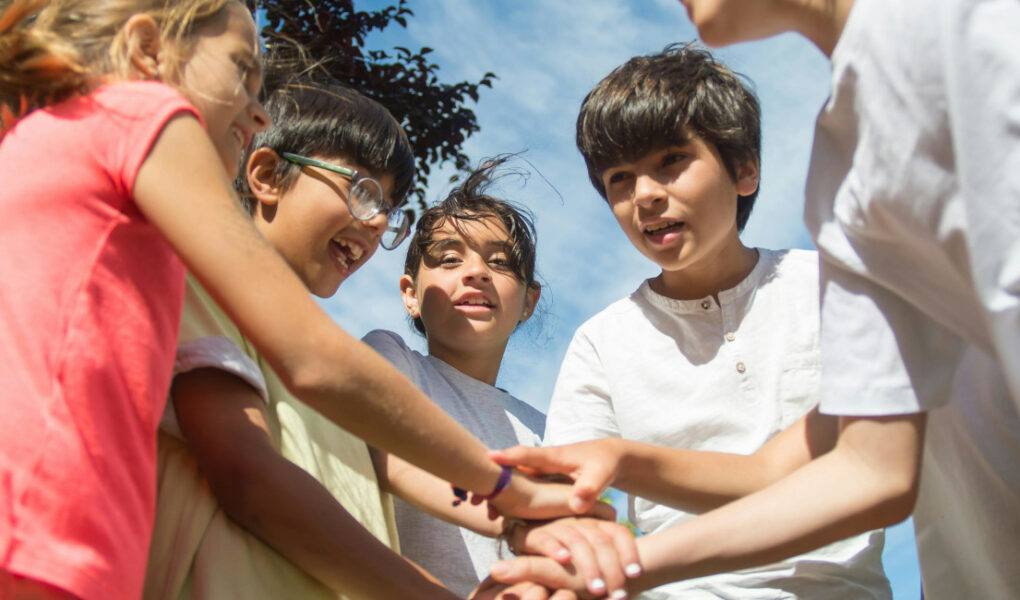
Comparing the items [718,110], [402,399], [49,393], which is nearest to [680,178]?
[718,110]

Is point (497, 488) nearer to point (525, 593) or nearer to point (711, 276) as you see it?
point (525, 593)

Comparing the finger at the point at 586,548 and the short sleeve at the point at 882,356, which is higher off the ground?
the short sleeve at the point at 882,356

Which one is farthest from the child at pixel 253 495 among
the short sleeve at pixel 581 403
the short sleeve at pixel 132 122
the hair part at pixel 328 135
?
the hair part at pixel 328 135

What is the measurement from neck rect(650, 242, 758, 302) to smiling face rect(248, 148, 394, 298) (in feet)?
3.58

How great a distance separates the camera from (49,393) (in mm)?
1394

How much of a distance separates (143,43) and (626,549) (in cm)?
154

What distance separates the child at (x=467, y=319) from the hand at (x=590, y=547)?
74cm

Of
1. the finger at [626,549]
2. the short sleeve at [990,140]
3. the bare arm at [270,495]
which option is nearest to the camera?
the short sleeve at [990,140]

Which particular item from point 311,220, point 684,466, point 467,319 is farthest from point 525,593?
point 467,319

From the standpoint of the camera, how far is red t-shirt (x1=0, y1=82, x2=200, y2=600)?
1354 millimetres

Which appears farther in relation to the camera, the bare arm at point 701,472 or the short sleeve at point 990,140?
the bare arm at point 701,472

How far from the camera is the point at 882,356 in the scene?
5.72 feet

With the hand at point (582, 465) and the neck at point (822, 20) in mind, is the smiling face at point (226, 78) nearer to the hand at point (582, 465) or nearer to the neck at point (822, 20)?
the hand at point (582, 465)

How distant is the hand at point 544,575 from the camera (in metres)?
2.13
